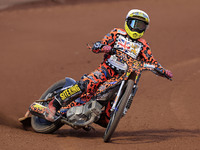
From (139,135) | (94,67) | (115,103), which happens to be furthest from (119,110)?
(94,67)

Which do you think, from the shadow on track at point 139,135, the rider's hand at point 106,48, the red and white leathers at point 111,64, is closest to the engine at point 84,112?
Answer: the red and white leathers at point 111,64

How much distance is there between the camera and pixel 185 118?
31.5 feet

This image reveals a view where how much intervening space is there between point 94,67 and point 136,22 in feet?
19.6

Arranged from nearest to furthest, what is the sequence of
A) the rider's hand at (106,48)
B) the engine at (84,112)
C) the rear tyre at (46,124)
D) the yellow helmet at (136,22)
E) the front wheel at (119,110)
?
the front wheel at (119,110), the rider's hand at (106,48), the engine at (84,112), the yellow helmet at (136,22), the rear tyre at (46,124)

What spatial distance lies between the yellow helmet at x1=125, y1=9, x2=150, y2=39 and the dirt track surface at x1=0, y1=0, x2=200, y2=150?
180cm

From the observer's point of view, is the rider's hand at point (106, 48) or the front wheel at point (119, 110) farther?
the rider's hand at point (106, 48)

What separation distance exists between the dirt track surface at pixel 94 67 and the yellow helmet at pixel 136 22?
5.89 ft

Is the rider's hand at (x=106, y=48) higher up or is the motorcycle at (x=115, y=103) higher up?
the rider's hand at (x=106, y=48)

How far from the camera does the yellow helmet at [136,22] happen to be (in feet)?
24.1

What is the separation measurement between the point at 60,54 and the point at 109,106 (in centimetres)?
684

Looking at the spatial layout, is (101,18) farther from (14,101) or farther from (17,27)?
(14,101)

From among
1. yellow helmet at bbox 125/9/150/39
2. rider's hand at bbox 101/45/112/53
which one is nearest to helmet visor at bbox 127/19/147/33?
yellow helmet at bbox 125/9/150/39

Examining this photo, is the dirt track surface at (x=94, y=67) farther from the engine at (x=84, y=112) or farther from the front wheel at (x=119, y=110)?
the engine at (x=84, y=112)

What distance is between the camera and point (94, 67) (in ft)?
43.5
